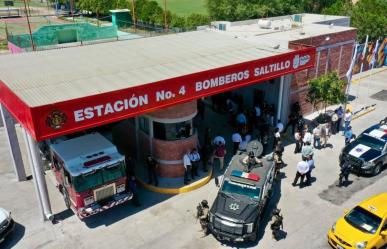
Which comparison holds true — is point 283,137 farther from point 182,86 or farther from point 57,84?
point 57,84

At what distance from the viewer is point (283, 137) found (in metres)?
21.3

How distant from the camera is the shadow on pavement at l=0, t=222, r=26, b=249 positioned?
1330cm

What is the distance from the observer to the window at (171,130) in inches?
633

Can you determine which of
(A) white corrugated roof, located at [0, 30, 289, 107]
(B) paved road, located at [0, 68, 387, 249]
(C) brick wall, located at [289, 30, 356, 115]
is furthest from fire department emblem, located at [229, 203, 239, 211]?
(C) brick wall, located at [289, 30, 356, 115]

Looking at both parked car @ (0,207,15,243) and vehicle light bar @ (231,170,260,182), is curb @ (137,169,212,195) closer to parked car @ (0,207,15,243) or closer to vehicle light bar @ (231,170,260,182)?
vehicle light bar @ (231,170,260,182)

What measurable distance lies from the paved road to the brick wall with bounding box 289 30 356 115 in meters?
6.07

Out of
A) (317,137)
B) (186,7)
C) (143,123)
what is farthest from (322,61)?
(186,7)

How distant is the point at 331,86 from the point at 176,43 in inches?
345

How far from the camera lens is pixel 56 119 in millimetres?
11688

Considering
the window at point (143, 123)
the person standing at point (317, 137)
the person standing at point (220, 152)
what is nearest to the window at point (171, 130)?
the window at point (143, 123)

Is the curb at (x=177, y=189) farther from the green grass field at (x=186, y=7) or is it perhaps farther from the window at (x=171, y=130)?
the green grass field at (x=186, y=7)

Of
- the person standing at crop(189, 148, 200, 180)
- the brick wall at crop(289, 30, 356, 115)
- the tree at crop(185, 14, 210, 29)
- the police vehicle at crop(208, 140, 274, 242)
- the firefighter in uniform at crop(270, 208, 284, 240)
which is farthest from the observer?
the tree at crop(185, 14, 210, 29)

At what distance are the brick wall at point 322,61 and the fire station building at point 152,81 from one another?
67 mm

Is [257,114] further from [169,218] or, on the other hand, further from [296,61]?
A: [169,218]
